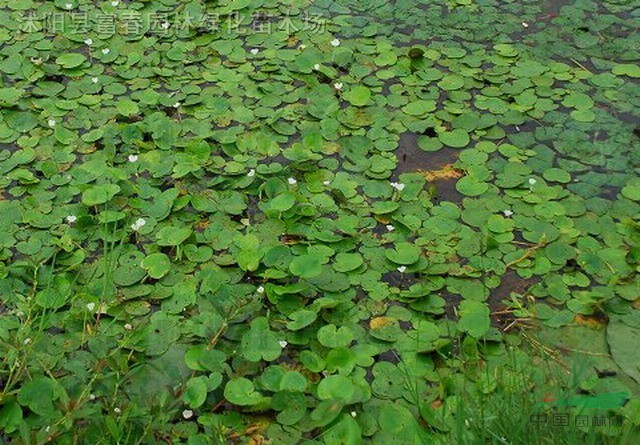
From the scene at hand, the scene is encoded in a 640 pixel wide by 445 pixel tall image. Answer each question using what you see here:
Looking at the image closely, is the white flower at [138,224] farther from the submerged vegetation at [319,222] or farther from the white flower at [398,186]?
the white flower at [398,186]

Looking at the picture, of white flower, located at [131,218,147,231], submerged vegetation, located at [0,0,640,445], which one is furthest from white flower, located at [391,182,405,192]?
white flower, located at [131,218,147,231]

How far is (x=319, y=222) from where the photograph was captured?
3.02 metres

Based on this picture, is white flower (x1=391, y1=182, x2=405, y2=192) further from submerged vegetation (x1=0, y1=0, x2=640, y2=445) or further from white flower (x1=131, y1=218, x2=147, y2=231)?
white flower (x1=131, y1=218, x2=147, y2=231)

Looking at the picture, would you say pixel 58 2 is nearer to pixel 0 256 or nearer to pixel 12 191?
pixel 12 191

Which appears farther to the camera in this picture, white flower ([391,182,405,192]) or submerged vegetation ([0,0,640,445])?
white flower ([391,182,405,192])

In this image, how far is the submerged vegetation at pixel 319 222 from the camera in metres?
2.46

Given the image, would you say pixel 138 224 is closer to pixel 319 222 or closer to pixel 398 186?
pixel 319 222

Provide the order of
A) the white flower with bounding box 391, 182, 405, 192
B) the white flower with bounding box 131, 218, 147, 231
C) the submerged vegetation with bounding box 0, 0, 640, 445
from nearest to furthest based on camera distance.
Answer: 1. the submerged vegetation with bounding box 0, 0, 640, 445
2. the white flower with bounding box 131, 218, 147, 231
3. the white flower with bounding box 391, 182, 405, 192

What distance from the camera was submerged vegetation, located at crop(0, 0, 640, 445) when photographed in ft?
8.08

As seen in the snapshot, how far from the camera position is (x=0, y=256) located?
2.91 m

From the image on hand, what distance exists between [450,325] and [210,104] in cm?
133

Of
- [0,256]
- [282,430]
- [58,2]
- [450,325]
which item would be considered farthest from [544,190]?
[58,2]

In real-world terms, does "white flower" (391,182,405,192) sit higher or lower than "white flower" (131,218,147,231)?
higher

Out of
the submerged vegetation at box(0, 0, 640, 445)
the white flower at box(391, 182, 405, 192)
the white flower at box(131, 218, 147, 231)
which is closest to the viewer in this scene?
the submerged vegetation at box(0, 0, 640, 445)
